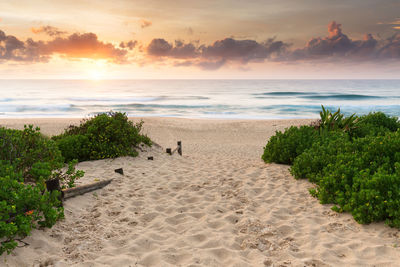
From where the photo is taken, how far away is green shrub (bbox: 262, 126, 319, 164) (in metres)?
8.75

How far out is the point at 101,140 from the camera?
980 centimetres

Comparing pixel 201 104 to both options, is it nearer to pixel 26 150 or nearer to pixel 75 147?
pixel 75 147

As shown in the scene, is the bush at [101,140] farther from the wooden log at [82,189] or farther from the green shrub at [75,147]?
the wooden log at [82,189]

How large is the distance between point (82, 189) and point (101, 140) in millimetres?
4054

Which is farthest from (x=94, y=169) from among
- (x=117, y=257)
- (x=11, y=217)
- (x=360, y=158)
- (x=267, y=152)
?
(x=360, y=158)

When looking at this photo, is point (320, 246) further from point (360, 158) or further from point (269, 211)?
point (360, 158)

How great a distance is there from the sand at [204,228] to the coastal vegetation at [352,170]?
26 centimetres

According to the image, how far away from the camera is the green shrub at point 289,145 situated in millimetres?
8750

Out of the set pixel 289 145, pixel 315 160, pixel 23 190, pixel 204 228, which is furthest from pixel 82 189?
pixel 289 145

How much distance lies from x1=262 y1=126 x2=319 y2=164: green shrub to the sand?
3.14 ft

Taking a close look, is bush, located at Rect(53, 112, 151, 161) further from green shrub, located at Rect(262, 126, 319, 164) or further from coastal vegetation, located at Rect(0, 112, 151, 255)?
green shrub, located at Rect(262, 126, 319, 164)

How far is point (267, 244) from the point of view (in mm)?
4188

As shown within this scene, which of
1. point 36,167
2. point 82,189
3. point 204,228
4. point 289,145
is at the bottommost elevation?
point 204,228

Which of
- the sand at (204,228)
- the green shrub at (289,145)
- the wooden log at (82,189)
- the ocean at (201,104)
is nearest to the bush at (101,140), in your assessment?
the sand at (204,228)
